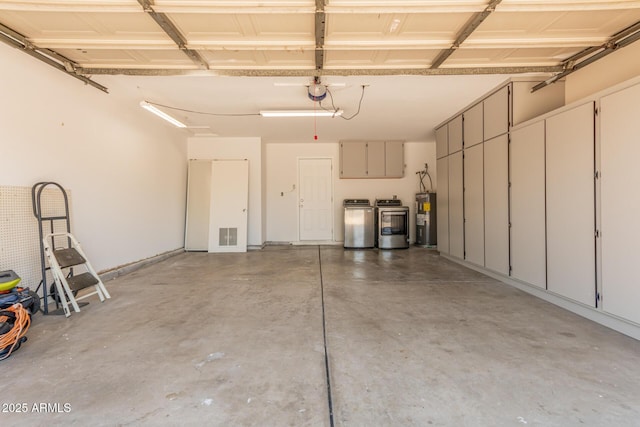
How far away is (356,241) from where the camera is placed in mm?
6719

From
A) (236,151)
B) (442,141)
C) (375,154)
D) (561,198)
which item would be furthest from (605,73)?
(236,151)

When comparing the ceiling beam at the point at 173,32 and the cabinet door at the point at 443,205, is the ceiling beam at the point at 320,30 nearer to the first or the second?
the ceiling beam at the point at 173,32

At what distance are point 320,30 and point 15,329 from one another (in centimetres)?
319

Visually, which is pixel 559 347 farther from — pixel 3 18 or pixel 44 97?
pixel 44 97

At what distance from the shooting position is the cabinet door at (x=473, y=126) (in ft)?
13.5

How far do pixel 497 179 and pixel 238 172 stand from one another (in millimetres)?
4955

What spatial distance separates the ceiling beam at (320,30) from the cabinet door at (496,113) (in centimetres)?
241

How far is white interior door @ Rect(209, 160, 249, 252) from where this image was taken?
6.23 metres

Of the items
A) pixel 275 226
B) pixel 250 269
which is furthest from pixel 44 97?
pixel 275 226

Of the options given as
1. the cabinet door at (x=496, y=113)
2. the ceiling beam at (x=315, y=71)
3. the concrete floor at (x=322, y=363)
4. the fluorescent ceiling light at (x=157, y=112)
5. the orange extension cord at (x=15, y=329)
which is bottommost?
the concrete floor at (x=322, y=363)

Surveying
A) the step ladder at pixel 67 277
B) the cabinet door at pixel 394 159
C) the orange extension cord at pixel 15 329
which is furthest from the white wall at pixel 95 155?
the cabinet door at pixel 394 159

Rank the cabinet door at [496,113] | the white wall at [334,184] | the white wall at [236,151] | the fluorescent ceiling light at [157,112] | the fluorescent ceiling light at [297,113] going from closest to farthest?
the cabinet door at [496,113] < the fluorescent ceiling light at [157,112] < the fluorescent ceiling light at [297,113] < the white wall at [236,151] < the white wall at [334,184]

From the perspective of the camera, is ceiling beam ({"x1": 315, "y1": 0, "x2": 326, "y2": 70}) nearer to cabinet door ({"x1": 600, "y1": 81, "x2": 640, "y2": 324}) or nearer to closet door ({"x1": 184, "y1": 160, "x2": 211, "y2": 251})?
cabinet door ({"x1": 600, "y1": 81, "x2": 640, "y2": 324})

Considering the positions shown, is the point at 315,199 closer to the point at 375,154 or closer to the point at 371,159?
the point at 371,159
